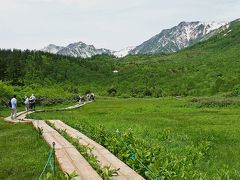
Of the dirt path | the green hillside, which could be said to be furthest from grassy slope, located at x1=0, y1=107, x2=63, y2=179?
the green hillside

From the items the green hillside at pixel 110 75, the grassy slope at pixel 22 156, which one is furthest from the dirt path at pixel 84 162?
the green hillside at pixel 110 75

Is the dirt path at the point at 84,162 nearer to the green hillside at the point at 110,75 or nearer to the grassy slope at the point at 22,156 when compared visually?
the grassy slope at the point at 22,156

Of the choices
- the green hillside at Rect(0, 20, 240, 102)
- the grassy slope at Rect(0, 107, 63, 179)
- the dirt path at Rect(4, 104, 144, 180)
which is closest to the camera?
the dirt path at Rect(4, 104, 144, 180)

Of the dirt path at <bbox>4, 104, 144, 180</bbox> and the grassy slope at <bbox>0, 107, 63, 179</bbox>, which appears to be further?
the grassy slope at <bbox>0, 107, 63, 179</bbox>

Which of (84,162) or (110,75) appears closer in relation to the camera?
(84,162)

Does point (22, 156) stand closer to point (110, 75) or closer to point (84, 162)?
point (84, 162)

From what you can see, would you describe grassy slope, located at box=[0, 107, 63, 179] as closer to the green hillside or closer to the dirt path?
the dirt path

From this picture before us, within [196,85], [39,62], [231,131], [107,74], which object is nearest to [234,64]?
[196,85]

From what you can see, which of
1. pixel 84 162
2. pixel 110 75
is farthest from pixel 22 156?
pixel 110 75

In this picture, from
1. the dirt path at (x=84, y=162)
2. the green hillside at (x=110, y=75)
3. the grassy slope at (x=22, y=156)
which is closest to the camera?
the dirt path at (x=84, y=162)

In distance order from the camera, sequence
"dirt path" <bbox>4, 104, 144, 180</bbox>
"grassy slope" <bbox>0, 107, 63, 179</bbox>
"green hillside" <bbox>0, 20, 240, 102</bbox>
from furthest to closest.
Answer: "green hillside" <bbox>0, 20, 240, 102</bbox> → "grassy slope" <bbox>0, 107, 63, 179</bbox> → "dirt path" <bbox>4, 104, 144, 180</bbox>

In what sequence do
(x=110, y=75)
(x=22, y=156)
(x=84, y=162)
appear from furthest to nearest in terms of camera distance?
(x=110, y=75), (x=22, y=156), (x=84, y=162)

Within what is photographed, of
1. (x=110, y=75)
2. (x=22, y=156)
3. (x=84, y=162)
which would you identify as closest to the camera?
(x=84, y=162)

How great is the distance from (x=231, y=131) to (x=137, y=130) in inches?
239
